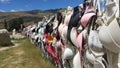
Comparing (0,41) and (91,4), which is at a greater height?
(91,4)

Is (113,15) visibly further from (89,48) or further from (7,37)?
(7,37)

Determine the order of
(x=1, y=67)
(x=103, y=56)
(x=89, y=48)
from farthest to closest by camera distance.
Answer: (x=1, y=67), (x=89, y=48), (x=103, y=56)

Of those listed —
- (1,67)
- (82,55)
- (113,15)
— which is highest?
(113,15)

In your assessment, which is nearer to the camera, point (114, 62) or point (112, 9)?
point (112, 9)

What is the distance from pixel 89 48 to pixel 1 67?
1244cm

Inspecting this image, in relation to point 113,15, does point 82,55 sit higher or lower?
lower

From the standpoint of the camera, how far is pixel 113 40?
144 inches

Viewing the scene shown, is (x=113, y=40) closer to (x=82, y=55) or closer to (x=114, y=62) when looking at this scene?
(x=114, y=62)

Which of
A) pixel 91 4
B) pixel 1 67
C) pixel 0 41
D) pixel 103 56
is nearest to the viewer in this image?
pixel 103 56

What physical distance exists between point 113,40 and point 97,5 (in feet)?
3.58

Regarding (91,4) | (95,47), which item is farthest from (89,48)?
(91,4)

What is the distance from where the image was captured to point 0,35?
108 feet

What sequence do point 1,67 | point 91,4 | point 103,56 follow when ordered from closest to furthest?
1. point 103,56
2. point 91,4
3. point 1,67

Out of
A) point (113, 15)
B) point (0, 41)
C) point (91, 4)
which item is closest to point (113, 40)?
point (113, 15)
